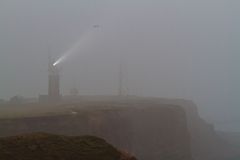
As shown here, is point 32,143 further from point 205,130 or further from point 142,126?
point 205,130

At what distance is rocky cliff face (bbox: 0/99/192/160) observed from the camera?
4134 cm

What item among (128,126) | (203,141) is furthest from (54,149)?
(203,141)

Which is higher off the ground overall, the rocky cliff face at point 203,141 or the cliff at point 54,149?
the cliff at point 54,149

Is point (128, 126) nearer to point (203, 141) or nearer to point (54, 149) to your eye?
point (54, 149)

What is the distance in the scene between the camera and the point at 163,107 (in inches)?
2399

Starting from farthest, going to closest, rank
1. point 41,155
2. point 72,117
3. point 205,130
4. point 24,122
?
point 205,130, point 72,117, point 24,122, point 41,155

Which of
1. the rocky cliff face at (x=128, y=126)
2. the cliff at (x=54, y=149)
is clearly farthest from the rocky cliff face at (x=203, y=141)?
the cliff at (x=54, y=149)

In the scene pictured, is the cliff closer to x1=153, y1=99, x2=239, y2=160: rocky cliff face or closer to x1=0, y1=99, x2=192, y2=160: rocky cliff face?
x1=0, y1=99, x2=192, y2=160: rocky cliff face

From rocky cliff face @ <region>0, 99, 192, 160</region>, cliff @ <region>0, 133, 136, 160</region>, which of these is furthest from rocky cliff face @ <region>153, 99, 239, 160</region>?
cliff @ <region>0, 133, 136, 160</region>

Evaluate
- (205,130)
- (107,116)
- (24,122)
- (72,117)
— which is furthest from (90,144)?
(205,130)

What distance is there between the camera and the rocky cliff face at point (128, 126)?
1628 inches

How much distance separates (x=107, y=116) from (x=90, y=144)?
28.3 meters

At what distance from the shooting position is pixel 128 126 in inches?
2030

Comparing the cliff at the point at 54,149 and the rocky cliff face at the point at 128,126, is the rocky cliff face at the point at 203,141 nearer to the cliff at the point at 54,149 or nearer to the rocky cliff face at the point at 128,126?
the rocky cliff face at the point at 128,126
